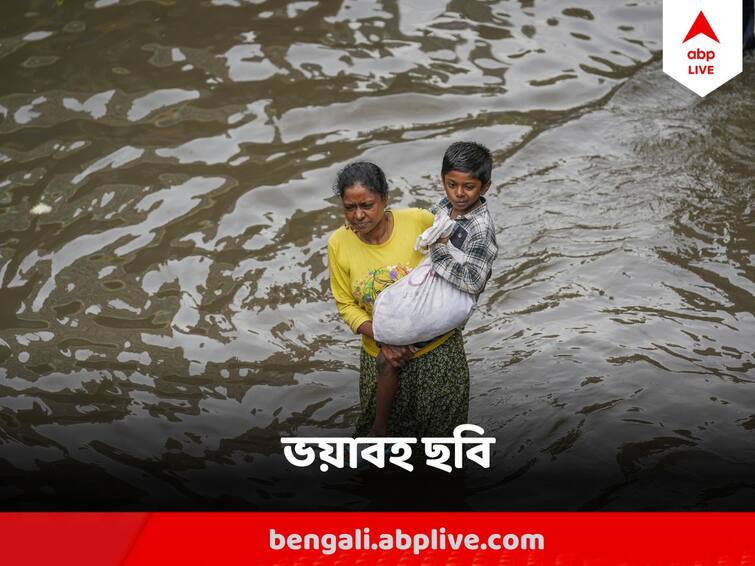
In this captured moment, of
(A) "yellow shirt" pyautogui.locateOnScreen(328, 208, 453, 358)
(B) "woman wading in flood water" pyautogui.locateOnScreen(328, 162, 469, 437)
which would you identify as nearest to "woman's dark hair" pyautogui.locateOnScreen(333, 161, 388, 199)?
(B) "woman wading in flood water" pyautogui.locateOnScreen(328, 162, 469, 437)

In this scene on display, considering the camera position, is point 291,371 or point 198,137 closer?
point 291,371

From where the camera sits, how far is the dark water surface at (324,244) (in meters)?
4.21

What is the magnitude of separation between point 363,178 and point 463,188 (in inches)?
13.7

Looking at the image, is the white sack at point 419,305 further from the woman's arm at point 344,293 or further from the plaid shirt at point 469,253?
the woman's arm at point 344,293

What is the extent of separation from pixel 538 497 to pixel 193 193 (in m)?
3.45

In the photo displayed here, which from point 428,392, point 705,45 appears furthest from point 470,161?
point 705,45

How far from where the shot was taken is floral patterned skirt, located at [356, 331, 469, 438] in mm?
3598

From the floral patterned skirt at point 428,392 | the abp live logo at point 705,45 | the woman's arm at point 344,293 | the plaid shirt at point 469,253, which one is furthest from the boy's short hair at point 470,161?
the abp live logo at point 705,45

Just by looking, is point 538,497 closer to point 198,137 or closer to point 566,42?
point 198,137

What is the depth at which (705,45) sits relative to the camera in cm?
759

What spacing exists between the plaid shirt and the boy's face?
0.16 ft

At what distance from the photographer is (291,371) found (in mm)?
4945
